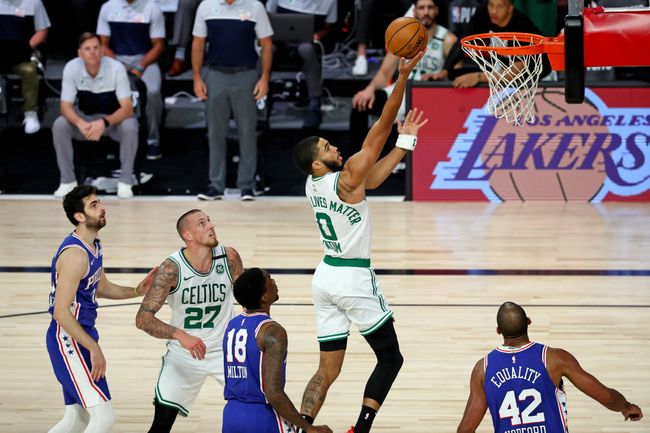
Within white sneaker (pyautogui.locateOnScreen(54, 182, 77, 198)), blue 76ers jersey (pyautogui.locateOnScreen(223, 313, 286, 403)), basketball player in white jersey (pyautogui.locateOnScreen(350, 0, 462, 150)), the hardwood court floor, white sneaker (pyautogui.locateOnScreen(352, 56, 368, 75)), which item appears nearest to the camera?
blue 76ers jersey (pyautogui.locateOnScreen(223, 313, 286, 403))

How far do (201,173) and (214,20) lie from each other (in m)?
2.04

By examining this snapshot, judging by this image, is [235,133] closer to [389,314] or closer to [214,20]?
[214,20]

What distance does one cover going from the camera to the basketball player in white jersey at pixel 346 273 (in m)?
6.30

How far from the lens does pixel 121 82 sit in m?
12.5

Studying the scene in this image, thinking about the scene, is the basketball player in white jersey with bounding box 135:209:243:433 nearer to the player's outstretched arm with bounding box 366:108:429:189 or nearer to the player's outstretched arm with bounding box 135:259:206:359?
the player's outstretched arm with bounding box 135:259:206:359

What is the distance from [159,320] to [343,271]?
1123mm

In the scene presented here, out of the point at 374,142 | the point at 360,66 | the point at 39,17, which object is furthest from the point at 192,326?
the point at 360,66

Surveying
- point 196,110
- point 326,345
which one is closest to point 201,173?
point 196,110

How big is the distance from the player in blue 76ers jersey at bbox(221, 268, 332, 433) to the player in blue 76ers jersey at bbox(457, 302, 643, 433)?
2.60 feet

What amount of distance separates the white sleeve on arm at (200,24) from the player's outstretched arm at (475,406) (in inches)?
314

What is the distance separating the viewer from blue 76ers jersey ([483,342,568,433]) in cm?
522

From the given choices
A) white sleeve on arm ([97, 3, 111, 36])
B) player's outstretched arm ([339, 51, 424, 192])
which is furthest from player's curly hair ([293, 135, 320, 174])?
white sleeve on arm ([97, 3, 111, 36])

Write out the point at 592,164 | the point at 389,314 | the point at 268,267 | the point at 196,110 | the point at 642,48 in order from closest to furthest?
the point at 642,48
the point at 389,314
the point at 268,267
the point at 592,164
the point at 196,110

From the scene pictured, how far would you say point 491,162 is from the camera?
1236cm
